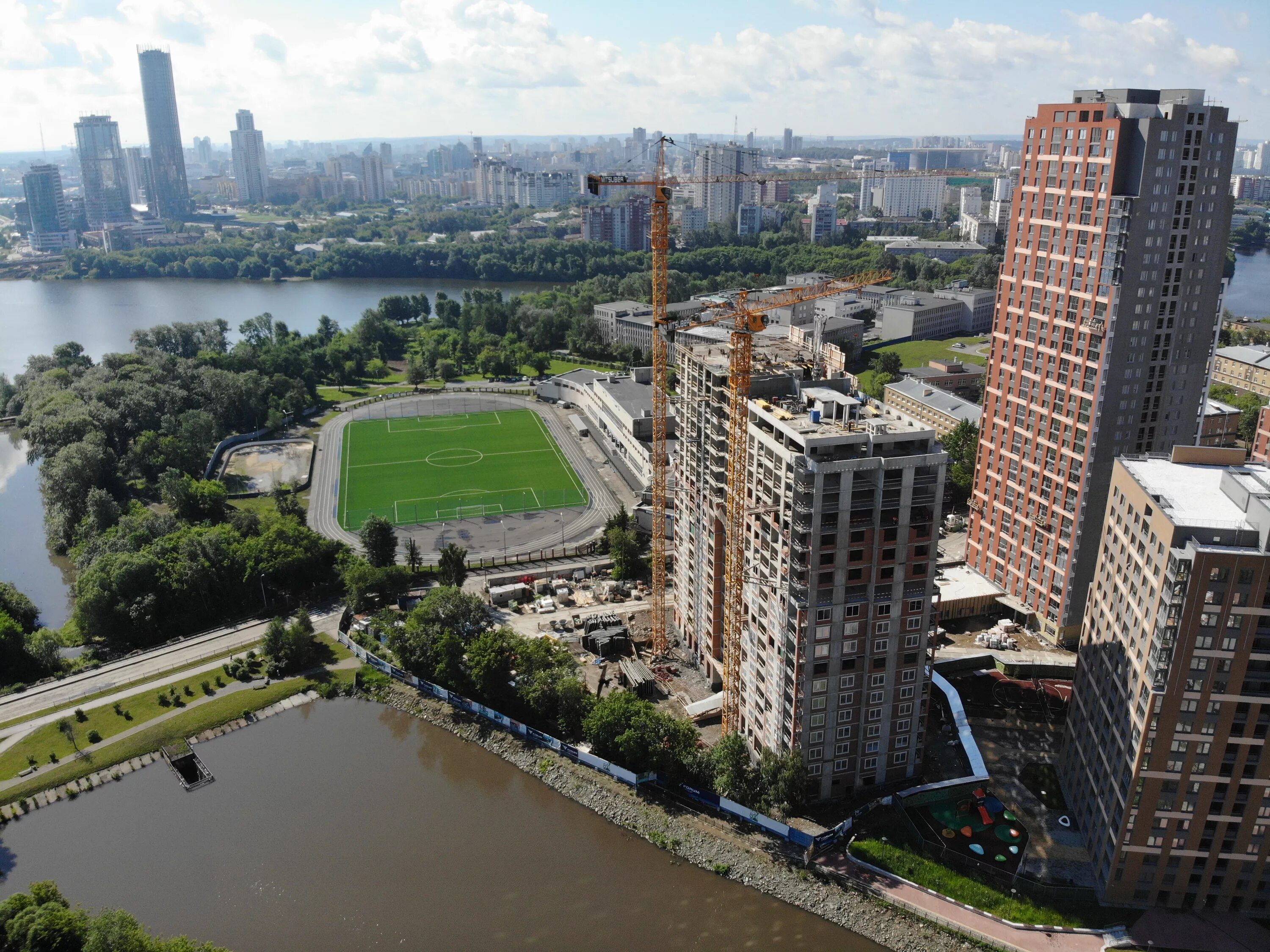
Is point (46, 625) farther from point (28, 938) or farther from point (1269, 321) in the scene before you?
point (1269, 321)

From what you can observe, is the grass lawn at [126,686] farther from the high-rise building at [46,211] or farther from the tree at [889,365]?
the high-rise building at [46,211]

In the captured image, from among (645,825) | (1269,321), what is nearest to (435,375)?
(645,825)

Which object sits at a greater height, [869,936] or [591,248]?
[591,248]

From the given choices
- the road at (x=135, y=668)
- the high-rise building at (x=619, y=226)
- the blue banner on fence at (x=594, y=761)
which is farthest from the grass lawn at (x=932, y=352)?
the high-rise building at (x=619, y=226)

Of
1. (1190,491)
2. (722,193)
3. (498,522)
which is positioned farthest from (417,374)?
(722,193)

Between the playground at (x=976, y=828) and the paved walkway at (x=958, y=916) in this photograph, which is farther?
the playground at (x=976, y=828)

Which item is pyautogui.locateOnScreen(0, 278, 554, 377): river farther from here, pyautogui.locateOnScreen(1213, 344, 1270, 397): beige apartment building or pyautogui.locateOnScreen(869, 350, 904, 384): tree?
pyautogui.locateOnScreen(1213, 344, 1270, 397): beige apartment building
